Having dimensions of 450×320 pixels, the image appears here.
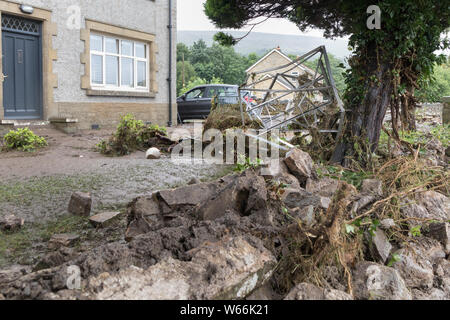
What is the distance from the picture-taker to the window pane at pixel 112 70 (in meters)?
12.8

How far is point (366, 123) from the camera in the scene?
228 inches

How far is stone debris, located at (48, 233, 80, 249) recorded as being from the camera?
354 cm

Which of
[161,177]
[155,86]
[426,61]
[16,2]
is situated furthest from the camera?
[155,86]

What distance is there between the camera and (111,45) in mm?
12883

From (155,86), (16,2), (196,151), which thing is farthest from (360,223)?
(155,86)

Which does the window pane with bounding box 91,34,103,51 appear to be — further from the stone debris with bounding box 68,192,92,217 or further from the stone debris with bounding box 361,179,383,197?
the stone debris with bounding box 361,179,383,197

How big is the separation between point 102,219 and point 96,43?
9719 millimetres

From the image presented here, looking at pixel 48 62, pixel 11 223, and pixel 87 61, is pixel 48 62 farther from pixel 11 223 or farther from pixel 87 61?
pixel 11 223

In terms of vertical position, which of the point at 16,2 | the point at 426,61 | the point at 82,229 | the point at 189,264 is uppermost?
the point at 16,2

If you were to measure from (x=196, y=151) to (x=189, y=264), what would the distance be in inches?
218

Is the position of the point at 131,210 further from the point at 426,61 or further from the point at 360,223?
the point at 426,61

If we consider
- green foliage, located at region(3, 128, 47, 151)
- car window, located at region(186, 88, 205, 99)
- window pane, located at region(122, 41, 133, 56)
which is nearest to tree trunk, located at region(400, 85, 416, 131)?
green foliage, located at region(3, 128, 47, 151)

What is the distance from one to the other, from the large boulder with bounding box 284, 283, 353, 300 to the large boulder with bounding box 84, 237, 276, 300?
238 millimetres

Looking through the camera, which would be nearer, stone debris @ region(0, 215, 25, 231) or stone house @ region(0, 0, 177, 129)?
stone debris @ region(0, 215, 25, 231)
